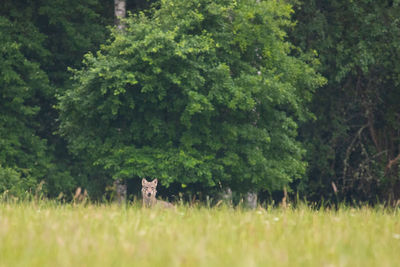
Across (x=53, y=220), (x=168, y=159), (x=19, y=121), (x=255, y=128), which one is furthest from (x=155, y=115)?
(x=53, y=220)

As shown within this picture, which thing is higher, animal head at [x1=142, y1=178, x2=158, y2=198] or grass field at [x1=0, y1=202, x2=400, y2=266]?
grass field at [x1=0, y1=202, x2=400, y2=266]

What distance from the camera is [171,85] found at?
793 inches

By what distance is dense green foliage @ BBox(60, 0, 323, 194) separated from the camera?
19.4 metres

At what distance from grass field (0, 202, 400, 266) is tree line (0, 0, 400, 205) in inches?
437

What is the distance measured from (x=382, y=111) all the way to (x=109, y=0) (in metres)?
14.2

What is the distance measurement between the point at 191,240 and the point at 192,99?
44.5 ft

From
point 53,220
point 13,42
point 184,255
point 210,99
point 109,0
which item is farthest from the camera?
point 109,0

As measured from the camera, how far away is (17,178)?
21.7m

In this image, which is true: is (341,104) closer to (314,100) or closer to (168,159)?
(314,100)

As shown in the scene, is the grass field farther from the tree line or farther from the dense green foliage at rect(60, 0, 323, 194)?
the dense green foliage at rect(60, 0, 323, 194)

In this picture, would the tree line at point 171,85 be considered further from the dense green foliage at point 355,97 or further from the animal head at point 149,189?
the animal head at point 149,189

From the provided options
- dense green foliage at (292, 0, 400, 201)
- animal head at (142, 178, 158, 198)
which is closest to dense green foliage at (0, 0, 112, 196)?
animal head at (142, 178, 158, 198)

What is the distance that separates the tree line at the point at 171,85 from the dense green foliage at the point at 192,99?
0.15 feet

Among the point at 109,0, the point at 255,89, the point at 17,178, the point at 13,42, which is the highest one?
the point at 109,0
